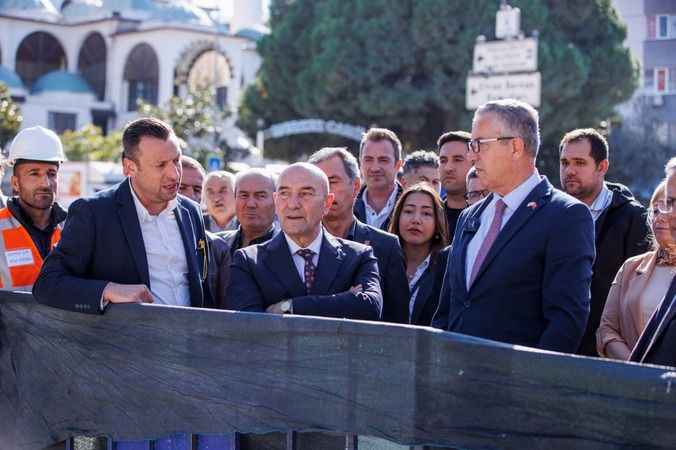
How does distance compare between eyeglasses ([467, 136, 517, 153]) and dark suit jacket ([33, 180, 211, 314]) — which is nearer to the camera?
eyeglasses ([467, 136, 517, 153])

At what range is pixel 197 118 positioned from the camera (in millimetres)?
46781

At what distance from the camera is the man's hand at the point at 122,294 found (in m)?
4.76

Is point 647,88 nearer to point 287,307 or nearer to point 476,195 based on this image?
point 476,195

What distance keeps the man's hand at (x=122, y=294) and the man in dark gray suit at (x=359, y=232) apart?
1336mm

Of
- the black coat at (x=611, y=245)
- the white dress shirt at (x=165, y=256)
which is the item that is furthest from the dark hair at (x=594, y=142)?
the white dress shirt at (x=165, y=256)

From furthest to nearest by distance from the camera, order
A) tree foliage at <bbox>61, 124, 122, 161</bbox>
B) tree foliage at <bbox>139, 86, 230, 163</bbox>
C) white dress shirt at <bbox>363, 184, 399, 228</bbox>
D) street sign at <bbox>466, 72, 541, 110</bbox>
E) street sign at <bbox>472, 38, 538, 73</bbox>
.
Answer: tree foliage at <bbox>61, 124, 122, 161</bbox>, tree foliage at <bbox>139, 86, 230, 163</bbox>, street sign at <bbox>472, 38, 538, 73</bbox>, street sign at <bbox>466, 72, 541, 110</bbox>, white dress shirt at <bbox>363, 184, 399, 228</bbox>

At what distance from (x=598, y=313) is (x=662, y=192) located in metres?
1.69

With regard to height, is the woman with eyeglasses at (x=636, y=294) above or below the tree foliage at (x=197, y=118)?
below

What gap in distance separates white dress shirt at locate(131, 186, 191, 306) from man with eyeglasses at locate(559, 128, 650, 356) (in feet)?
7.36

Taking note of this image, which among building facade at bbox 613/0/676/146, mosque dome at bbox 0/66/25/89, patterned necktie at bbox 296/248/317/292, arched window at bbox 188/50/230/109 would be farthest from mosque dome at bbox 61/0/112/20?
patterned necktie at bbox 296/248/317/292

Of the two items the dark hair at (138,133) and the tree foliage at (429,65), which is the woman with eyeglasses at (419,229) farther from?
the tree foliage at (429,65)

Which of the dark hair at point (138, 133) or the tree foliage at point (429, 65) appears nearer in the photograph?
the dark hair at point (138, 133)

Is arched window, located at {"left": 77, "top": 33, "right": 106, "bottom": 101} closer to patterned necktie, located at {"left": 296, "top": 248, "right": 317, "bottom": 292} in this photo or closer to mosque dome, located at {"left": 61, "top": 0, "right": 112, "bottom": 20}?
mosque dome, located at {"left": 61, "top": 0, "right": 112, "bottom": 20}

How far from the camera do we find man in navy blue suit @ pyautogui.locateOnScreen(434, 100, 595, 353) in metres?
4.32
